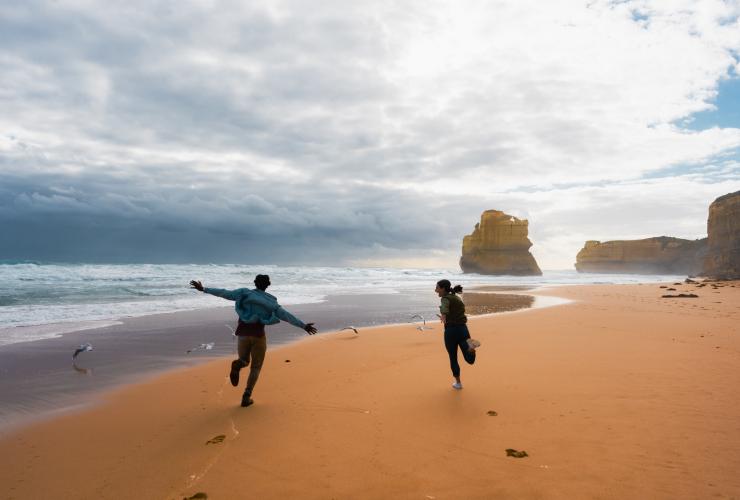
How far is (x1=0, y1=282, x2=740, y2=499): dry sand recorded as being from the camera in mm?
4031

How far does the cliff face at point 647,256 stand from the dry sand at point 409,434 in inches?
4571

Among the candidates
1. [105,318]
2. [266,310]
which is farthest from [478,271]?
[266,310]

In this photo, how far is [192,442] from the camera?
5164 millimetres

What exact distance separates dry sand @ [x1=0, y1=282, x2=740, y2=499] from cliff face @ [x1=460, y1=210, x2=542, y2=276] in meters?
99.7

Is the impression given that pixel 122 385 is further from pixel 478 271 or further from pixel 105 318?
pixel 478 271

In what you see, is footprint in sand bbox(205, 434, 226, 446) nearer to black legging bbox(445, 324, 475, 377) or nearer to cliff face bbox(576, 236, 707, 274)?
black legging bbox(445, 324, 475, 377)

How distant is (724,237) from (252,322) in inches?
2729

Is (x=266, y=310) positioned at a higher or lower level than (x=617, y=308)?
higher

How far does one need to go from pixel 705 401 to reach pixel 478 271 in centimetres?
10727

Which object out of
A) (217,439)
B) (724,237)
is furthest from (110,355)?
(724,237)

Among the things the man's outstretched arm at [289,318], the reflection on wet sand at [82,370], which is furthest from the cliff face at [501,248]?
the man's outstretched arm at [289,318]

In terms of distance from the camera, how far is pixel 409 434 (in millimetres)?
5262

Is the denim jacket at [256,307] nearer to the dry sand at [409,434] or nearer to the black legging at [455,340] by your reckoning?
the dry sand at [409,434]

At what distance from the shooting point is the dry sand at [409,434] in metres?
4.03
